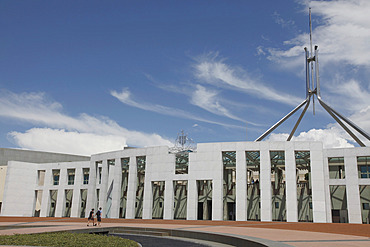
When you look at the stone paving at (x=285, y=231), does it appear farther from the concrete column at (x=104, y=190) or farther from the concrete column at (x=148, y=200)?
the concrete column at (x=104, y=190)

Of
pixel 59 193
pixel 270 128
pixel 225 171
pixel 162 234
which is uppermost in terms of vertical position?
pixel 270 128

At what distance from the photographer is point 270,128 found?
46969 mm

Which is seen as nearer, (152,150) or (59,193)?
(152,150)

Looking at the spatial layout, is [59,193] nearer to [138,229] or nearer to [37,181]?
[37,181]

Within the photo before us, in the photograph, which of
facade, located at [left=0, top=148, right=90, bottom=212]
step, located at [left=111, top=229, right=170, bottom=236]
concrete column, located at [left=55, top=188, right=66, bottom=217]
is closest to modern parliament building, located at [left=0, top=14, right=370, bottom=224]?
concrete column, located at [left=55, top=188, right=66, bottom=217]

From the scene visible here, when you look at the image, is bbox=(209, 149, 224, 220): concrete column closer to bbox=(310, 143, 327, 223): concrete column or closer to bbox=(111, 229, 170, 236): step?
bbox=(310, 143, 327, 223): concrete column

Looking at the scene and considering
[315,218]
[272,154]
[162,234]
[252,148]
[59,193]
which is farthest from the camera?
[59,193]

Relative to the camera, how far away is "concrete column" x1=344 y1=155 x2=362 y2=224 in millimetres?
36438

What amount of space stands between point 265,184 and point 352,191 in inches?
359

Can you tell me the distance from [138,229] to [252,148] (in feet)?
63.3

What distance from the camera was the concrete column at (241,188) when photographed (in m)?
37.0

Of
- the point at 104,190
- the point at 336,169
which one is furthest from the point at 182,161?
the point at 336,169

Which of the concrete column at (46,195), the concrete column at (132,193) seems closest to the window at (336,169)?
the concrete column at (132,193)

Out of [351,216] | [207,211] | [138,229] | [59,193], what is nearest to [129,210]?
[207,211]
